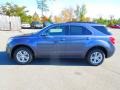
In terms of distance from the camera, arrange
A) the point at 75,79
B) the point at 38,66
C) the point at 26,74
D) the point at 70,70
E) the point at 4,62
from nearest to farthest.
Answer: the point at 75,79
the point at 26,74
the point at 70,70
the point at 38,66
the point at 4,62

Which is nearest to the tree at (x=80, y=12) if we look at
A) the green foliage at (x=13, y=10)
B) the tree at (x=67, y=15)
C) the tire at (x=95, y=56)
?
the tree at (x=67, y=15)

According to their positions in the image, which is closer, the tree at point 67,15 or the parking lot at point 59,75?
the parking lot at point 59,75

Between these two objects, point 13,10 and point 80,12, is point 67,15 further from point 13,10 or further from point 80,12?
point 13,10

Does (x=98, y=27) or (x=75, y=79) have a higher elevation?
(x=98, y=27)

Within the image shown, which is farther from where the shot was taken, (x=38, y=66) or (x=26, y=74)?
(x=38, y=66)

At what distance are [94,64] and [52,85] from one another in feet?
9.71

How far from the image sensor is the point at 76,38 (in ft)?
25.8

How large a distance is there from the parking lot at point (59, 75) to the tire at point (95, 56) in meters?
0.24

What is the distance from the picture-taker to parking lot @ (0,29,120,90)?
5.50 metres

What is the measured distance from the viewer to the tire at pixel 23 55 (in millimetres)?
7941

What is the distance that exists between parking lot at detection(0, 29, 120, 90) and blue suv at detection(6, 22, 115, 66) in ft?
1.34

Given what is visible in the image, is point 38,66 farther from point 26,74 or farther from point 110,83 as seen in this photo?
point 110,83

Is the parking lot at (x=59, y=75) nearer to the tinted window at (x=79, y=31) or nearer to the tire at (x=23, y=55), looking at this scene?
the tire at (x=23, y=55)

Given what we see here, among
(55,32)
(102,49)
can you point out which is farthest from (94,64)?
(55,32)
